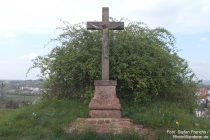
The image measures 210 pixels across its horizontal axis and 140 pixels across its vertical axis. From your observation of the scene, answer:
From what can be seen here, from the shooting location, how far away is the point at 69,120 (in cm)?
1048

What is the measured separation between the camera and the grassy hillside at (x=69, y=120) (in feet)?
32.5

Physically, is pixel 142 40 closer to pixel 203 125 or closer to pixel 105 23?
pixel 105 23

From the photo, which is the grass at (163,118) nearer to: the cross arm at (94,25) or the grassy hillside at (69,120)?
the grassy hillside at (69,120)

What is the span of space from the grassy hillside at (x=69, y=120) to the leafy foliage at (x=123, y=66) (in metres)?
0.56

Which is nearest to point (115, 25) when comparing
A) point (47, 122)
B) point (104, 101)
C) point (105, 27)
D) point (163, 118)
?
point (105, 27)

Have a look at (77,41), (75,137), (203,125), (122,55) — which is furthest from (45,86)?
(203,125)

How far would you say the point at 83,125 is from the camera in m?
10.2

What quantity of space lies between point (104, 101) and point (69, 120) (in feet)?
3.17

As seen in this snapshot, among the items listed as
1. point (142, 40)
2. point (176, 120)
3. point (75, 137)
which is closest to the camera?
point (75, 137)

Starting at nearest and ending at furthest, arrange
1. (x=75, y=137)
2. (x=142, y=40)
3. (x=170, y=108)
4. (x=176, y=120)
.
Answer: (x=75, y=137), (x=176, y=120), (x=170, y=108), (x=142, y=40)

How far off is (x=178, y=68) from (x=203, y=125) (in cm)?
239

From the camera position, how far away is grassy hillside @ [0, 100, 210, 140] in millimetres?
9906

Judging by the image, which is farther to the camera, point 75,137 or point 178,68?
point 178,68

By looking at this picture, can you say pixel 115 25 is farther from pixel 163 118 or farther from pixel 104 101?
pixel 163 118
